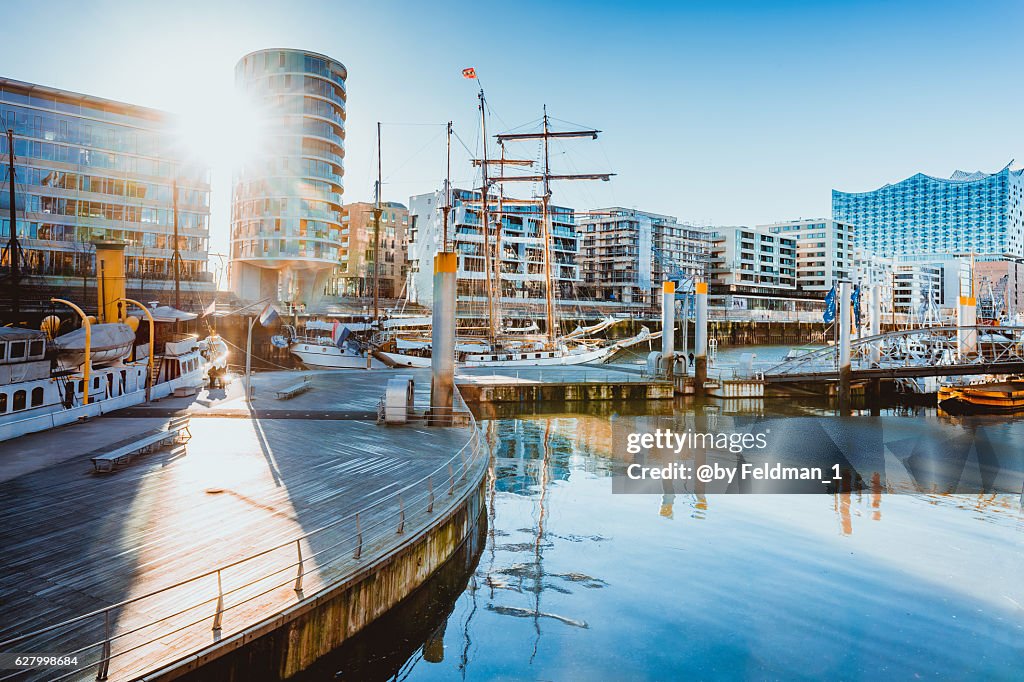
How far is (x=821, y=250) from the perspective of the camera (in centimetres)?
15788

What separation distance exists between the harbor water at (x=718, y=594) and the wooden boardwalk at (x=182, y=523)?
1767 millimetres

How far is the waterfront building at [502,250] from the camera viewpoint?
317 ft

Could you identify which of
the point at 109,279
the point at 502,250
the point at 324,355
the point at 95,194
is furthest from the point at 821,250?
the point at 109,279

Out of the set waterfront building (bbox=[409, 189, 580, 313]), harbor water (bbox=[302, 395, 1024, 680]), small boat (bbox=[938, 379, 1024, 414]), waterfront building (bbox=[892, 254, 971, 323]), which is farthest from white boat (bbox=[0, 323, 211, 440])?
waterfront building (bbox=[892, 254, 971, 323])

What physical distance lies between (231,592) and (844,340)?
124 feet

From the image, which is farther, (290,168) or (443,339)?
(290,168)

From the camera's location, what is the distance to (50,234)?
6216 centimetres

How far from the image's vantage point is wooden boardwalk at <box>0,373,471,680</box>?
773 centimetres

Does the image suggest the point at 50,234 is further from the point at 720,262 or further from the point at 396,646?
the point at 720,262

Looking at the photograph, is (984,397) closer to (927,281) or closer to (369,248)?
(369,248)

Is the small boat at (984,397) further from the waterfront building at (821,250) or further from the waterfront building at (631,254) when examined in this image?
the waterfront building at (821,250)

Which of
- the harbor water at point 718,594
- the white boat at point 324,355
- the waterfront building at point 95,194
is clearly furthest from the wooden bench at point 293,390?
the waterfront building at point 95,194

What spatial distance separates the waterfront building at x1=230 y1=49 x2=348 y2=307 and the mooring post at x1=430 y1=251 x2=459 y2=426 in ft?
168

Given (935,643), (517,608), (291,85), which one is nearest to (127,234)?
(291,85)
